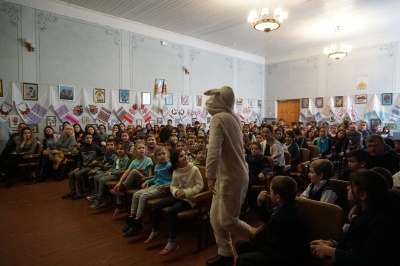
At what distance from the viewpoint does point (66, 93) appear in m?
6.91

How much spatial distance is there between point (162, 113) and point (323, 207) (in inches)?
296

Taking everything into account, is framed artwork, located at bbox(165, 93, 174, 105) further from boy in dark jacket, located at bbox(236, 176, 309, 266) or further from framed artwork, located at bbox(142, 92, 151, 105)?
boy in dark jacket, located at bbox(236, 176, 309, 266)

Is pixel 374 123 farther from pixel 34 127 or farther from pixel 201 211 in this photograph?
pixel 34 127

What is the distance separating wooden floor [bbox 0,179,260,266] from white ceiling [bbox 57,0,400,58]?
5.52m

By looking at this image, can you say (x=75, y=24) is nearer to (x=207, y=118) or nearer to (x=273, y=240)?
(x=207, y=118)

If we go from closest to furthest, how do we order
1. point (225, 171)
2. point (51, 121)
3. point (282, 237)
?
point (282, 237), point (225, 171), point (51, 121)

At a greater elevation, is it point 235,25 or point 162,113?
point 235,25

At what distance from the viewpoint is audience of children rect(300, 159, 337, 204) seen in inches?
84.4

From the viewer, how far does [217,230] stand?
2273 millimetres

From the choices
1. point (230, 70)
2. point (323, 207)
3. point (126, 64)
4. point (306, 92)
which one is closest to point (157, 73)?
point (126, 64)

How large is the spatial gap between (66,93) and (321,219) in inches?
282

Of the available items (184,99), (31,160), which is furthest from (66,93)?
(184,99)

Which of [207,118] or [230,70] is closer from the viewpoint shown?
[207,118]

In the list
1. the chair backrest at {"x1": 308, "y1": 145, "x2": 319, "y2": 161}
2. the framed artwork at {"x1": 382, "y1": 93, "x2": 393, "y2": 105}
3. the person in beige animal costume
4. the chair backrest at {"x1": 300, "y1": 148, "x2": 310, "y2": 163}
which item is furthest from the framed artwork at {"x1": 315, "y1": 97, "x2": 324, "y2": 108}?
the person in beige animal costume
